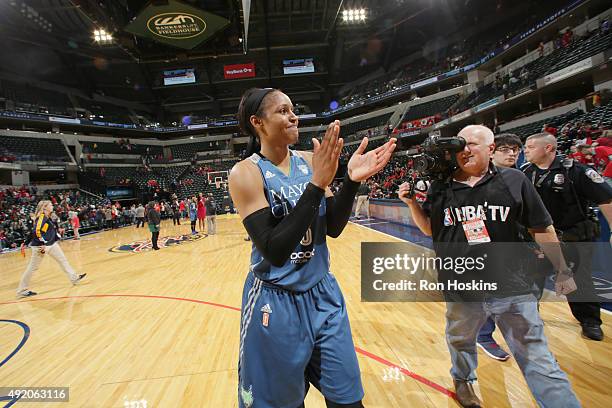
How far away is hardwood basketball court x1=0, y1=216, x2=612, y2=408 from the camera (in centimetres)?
237

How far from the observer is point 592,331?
9.14 feet

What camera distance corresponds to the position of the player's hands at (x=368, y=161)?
1247 mm

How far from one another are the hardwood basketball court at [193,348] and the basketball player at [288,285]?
4.25 ft

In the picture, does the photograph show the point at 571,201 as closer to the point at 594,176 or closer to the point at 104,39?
the point at 594,176

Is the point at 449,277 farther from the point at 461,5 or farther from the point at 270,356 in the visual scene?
the point at 461,5

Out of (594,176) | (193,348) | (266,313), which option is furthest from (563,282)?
(193,348)

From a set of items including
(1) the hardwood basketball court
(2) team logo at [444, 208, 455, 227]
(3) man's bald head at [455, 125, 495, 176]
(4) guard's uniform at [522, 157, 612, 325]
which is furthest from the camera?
(4) guard's uniform at [522, 157, 612, 325]

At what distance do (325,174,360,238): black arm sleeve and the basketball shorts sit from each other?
0.31 metres

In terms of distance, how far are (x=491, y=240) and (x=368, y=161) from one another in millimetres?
1128

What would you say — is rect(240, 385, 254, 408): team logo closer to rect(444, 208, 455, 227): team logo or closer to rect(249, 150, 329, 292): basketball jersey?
rect(249, 150, 329, 292): basketball jersey

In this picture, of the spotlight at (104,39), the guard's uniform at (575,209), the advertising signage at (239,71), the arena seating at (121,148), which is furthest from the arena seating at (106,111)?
the guard's uniform at (575,209)

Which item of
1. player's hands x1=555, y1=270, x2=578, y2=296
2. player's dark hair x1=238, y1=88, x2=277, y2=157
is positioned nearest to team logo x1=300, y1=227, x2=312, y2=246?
player's dark hair x1=238, y1=88, x2=277, y2=157

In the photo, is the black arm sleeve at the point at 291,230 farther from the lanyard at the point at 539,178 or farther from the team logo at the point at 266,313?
the lanyard at the point at 539,178

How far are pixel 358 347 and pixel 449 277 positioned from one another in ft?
4.90
